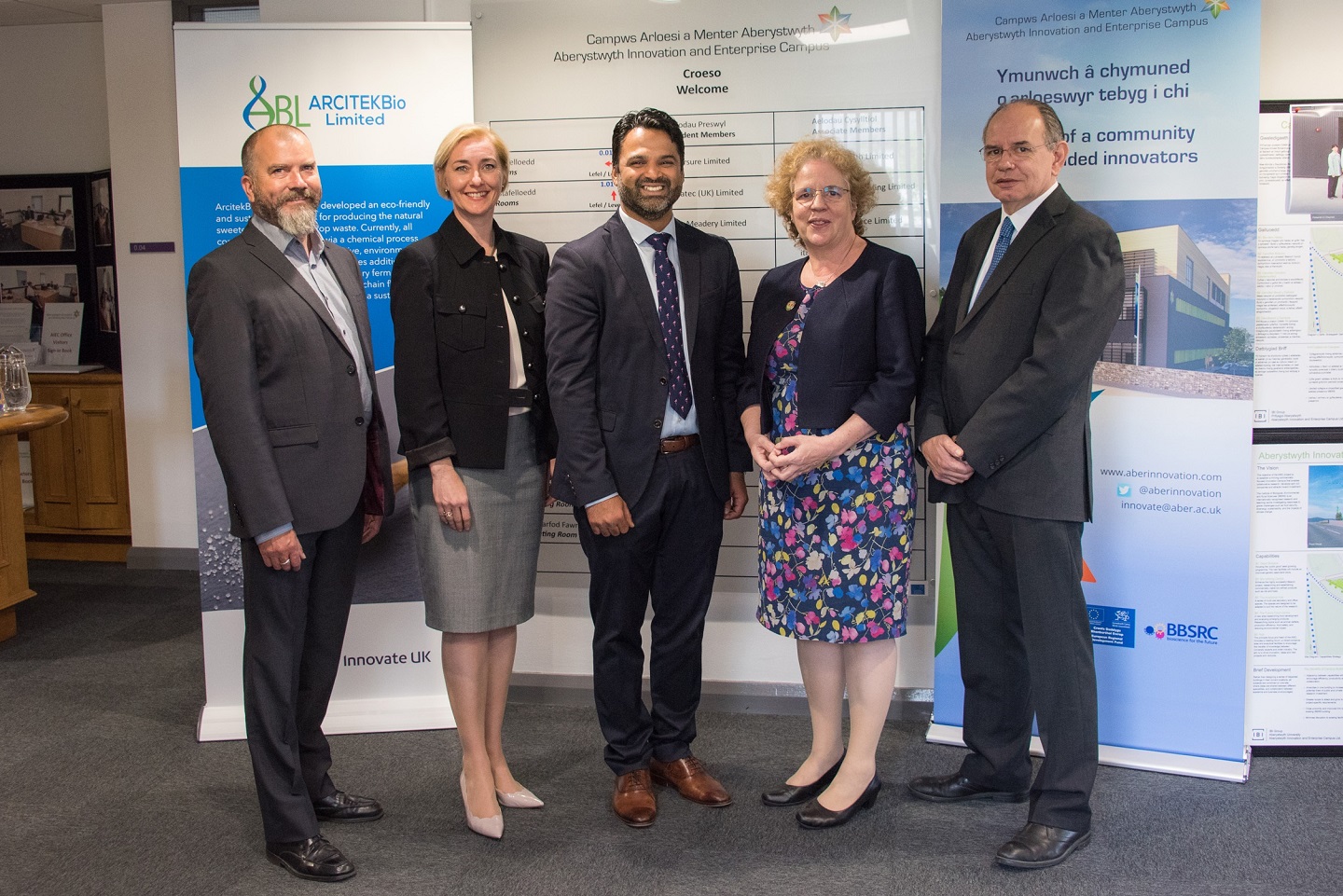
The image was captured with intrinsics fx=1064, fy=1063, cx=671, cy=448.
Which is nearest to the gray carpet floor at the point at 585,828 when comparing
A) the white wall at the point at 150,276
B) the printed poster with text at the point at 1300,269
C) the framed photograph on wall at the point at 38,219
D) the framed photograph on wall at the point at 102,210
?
the printed poster with text at the point at 1300,269

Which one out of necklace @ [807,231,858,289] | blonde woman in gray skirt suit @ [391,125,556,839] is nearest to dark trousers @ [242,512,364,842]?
blonde woman in gray skirt suit @ [391,125,556,839]

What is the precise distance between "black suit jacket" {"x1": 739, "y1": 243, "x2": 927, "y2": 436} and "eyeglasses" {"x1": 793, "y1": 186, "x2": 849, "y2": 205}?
17cm

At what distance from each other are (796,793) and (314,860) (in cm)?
128

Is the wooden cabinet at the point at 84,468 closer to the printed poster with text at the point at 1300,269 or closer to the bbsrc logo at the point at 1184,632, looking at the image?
the bbsrc logo at the point at 1184,632

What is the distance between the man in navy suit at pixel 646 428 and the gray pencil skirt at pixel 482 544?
126 mm

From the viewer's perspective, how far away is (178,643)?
Answer: 4.73 metres

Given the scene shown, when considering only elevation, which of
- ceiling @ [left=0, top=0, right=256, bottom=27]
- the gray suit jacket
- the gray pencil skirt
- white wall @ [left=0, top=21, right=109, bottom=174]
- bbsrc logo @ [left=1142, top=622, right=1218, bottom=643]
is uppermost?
ceiling @ [left=0, top=0, right=256, bottom=27]

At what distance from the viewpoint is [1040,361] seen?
2598 mm

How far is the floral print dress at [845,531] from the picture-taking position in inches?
109

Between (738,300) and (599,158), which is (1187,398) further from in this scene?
(599,158)

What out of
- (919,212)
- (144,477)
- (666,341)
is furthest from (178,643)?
(919,212)

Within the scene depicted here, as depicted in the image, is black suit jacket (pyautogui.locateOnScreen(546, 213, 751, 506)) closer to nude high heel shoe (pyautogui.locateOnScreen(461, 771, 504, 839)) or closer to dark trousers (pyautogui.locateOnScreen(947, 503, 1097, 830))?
dark trousers (pyautogui.locateOnScreen(947, 503, 1097, 830))

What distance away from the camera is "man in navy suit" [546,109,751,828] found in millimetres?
2770

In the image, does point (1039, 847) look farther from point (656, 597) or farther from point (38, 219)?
point (38, 219)
